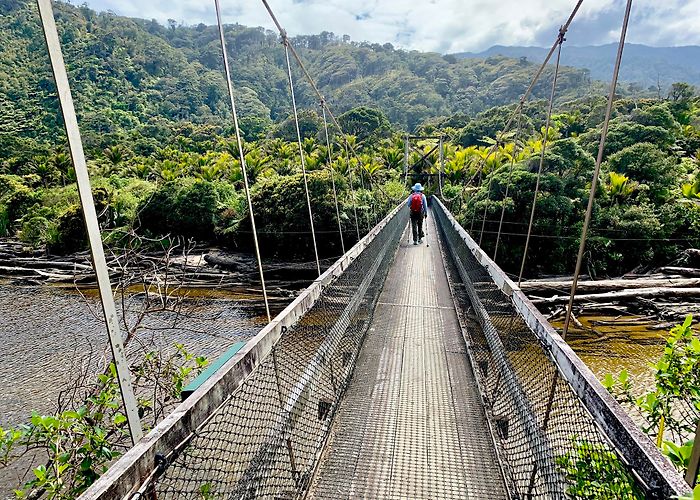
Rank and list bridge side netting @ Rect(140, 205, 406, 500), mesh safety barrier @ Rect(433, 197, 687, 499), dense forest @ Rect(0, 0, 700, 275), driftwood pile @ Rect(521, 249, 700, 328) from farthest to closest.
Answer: dense forest @ Rect(0, 0, 700, 275)
driftwood pile @ Rect(521, 249, 700, 328)
bridge side netting @ Rect(140, 205, 406, 500)
mesh safety barrier @ Rect(433, 197, 687, 499)

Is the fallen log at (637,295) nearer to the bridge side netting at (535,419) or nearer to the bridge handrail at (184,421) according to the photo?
the bridge side netting at (535,419)

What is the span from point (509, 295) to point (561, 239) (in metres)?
8.78

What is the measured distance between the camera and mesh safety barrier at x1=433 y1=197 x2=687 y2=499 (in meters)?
0.78

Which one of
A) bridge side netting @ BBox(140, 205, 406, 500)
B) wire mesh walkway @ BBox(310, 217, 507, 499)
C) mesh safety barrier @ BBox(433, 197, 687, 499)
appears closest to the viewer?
mesh safety barrier @ BBox(433, 197, 687, 499)

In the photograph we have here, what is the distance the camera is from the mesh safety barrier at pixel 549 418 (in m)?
0.78

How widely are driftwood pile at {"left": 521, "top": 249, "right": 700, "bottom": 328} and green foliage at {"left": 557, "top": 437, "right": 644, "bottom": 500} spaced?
24.5ft

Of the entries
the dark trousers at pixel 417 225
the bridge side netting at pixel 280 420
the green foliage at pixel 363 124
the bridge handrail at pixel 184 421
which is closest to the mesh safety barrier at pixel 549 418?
the bridge side netting at pixel 280 420

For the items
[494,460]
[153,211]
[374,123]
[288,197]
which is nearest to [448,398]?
[494,460]

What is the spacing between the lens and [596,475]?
1.01 meters

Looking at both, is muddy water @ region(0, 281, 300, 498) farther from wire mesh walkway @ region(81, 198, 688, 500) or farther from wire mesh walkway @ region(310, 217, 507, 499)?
wire mesh walkway @ region(81, 198, 688, 500)

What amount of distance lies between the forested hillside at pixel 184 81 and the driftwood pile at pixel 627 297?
1387 centimetres

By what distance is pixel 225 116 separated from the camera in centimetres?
4181

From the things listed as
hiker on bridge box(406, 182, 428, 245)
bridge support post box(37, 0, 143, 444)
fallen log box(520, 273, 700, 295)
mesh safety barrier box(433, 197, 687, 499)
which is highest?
bridge support post box(37, 0, 143, 444)

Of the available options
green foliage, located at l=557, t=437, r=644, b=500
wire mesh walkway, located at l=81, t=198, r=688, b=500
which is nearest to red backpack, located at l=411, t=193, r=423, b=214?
wire mesh walkway, located at l=81, t=198, r=688, b=500
